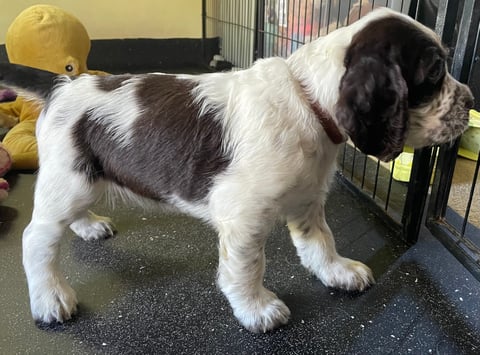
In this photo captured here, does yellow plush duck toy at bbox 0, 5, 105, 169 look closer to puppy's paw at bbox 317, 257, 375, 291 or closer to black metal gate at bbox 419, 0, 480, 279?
puppy's paw at bbox 317, 257, 375, 291

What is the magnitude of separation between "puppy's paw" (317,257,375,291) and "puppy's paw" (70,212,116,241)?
744 millimetres

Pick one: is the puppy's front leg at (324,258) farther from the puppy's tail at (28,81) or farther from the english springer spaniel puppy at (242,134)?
the puppy's tail at (28,81)

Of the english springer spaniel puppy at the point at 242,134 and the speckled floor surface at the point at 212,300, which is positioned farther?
the speckled floor surface at the point at 212,300

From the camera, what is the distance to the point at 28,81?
4.50ft

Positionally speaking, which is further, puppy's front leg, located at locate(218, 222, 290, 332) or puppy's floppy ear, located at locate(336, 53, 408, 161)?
puppy's front leg, located at locate(218, 222, 290, 332)

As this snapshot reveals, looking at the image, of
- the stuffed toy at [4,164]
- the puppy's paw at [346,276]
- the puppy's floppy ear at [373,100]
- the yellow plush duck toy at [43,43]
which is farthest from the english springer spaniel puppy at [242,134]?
the yellow plush duck toy at [43,43]

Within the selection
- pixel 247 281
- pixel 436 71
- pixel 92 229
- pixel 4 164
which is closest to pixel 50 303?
pixel 92 229

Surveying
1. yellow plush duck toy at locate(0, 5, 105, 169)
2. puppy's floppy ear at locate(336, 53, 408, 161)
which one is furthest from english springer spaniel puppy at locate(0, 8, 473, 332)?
yellow plush duck toy at locate(0, 5, 105, 169)

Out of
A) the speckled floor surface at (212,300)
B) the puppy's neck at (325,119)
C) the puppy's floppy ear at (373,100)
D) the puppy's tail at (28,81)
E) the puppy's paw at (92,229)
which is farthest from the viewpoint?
the puppy's paw at (92,229)

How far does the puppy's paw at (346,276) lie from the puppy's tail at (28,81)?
94cm

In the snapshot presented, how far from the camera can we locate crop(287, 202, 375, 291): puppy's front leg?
1.44m

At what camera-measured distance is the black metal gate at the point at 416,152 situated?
1.37m

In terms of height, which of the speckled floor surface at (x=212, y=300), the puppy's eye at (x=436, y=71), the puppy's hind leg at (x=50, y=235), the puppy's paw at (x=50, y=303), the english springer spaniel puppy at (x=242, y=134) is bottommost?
the speckled floor surface at (x=212, y=300)

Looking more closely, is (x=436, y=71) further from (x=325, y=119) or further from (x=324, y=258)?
(x=324, y=258)
